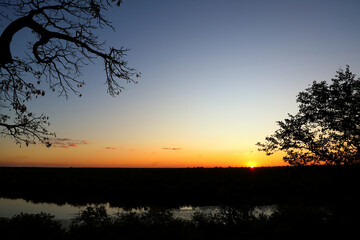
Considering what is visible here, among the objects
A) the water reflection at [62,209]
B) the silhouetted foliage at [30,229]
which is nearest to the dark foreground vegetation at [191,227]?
the silhouetted foliage at [30,229]

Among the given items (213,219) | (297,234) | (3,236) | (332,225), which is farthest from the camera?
(213,219)

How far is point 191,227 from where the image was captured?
11578mm

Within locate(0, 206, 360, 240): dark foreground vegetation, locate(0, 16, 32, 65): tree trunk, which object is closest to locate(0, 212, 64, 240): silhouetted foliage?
locate(0, 206, 360, 240): dark foreground vegetation

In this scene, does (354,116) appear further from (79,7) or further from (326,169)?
(79,7)

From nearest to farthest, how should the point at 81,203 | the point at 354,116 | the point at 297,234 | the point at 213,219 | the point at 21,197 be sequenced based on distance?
the point at 297,234 < the point at 213,219 < the point at 354,116 < the point at 81,203 < the point at 21,197

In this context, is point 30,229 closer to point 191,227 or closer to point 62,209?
point 191,227

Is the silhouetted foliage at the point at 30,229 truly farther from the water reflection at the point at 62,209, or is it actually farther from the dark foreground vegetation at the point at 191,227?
the water reflection at the point at 62,209

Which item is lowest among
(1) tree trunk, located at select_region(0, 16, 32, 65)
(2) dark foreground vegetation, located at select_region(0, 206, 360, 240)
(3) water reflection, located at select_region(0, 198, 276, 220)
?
(3) water reflection, located at select_region(0, 198, 276, 220)

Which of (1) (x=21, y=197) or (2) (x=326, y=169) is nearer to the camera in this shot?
(2) (x=326, y=169)

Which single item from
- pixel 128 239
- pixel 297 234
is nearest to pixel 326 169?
pixel 297 234

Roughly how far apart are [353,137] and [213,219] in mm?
9883

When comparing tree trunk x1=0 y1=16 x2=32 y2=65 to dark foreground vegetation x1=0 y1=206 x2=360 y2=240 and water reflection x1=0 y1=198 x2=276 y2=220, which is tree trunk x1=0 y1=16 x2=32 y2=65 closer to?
dark foreground vegetation x1=0 y1=206 x2=360 y2=240

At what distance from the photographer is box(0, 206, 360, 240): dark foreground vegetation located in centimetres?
1012

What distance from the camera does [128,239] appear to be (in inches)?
379
